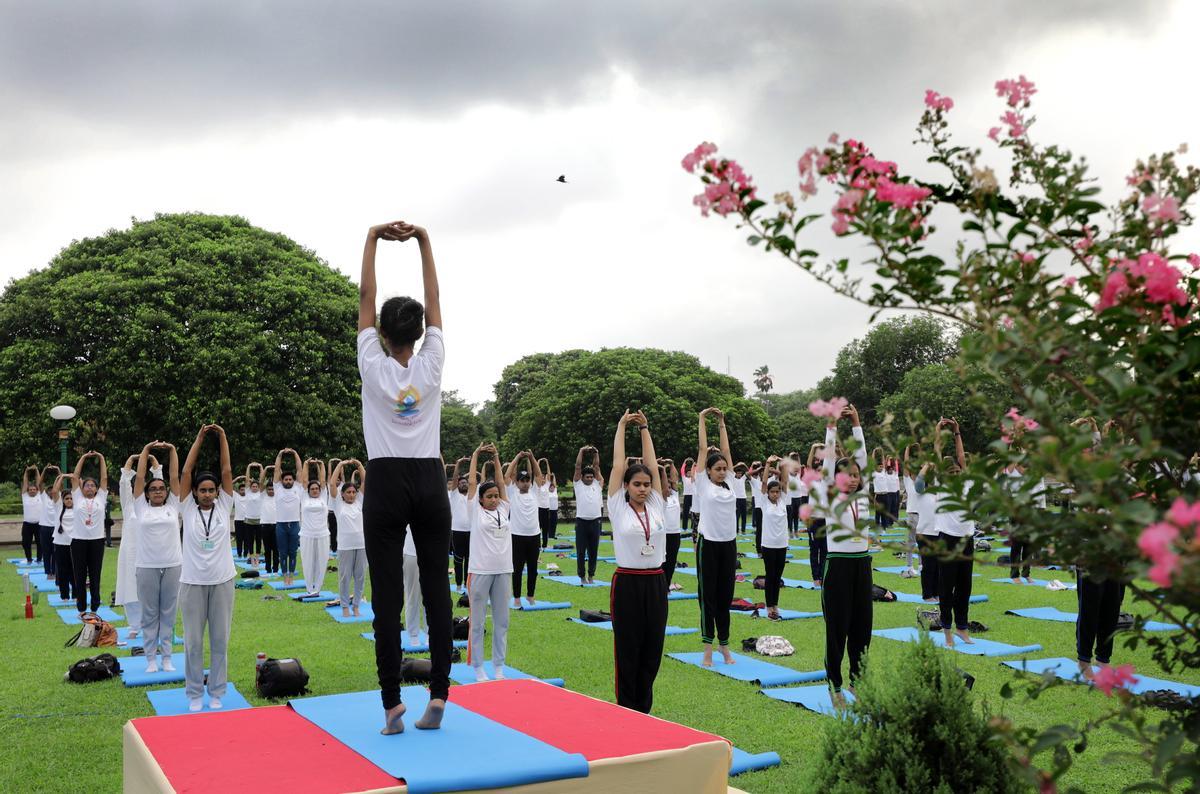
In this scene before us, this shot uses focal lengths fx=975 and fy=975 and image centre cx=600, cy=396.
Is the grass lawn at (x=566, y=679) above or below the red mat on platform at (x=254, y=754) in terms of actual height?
below

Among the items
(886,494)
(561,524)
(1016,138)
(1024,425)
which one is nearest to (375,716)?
(1024,425)

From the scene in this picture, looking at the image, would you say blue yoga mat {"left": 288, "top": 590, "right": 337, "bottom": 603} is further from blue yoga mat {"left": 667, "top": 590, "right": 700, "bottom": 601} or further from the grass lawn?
blue yoga mat {"left": 667, "top": 590, "right": 700, "bottom": 601}

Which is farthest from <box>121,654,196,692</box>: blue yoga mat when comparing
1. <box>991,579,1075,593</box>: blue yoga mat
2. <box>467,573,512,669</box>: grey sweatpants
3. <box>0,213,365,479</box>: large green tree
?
<box>0,213,365,479</box>: large green tree

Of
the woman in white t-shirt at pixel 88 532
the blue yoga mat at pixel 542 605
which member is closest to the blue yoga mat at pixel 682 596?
the blue yoga mat at pixel 542 605

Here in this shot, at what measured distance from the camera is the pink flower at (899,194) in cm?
254

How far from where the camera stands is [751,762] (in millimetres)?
7051

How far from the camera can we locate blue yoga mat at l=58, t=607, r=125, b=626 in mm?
14334

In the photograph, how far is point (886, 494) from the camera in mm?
23359

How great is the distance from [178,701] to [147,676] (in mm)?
1465

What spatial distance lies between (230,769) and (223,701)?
4475 mm

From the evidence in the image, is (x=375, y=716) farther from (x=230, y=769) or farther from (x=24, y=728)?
(x=24, y=728)

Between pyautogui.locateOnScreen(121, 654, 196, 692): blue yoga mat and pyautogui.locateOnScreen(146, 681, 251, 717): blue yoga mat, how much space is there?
0.52 m

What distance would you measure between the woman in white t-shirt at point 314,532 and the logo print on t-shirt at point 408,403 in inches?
440

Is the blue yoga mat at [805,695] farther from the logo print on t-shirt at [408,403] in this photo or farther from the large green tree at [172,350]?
the large green tree at [172,350]
